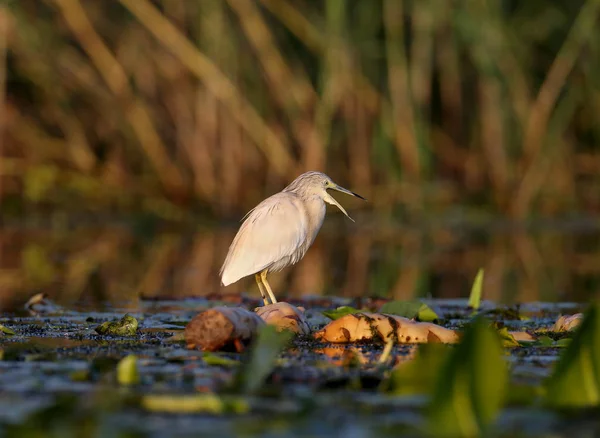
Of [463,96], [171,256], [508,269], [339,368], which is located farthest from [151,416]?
[463,96]

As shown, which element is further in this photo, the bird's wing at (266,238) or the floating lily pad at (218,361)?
the bird's wing at (266,238)

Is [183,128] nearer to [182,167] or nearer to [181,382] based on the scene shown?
[182,167]

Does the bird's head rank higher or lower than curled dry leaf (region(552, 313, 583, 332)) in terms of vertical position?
higher

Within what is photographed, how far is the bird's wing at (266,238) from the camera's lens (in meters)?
7.12

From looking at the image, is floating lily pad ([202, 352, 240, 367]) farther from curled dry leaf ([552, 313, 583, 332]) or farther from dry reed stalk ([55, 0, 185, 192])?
dry reed stalk ([55, 0, 185, 192])

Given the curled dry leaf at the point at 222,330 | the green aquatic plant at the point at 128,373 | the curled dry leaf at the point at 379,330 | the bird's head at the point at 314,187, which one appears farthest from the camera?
the bird's head at the point at 314,187

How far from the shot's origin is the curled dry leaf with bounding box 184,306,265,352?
4.77 meters

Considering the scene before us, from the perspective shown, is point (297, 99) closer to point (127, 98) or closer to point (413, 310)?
point (127, 98)

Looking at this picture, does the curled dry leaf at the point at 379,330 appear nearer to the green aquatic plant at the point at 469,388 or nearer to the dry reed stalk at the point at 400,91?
the green aquatic plant at the point at 469,388

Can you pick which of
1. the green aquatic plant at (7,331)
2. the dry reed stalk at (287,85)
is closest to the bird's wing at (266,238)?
the green aquatic plant at (7,331)

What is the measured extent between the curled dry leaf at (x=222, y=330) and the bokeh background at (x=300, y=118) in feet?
23.9

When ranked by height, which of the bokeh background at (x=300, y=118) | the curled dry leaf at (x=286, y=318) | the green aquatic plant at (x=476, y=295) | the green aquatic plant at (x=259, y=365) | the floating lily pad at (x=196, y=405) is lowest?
the floating lily pad at (x=196, y=405)

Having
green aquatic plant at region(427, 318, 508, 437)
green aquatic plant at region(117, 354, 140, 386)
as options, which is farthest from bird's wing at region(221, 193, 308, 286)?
green aquatic plant at region(427, 318, 508, 437)

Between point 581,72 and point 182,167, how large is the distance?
5098 millimetres
